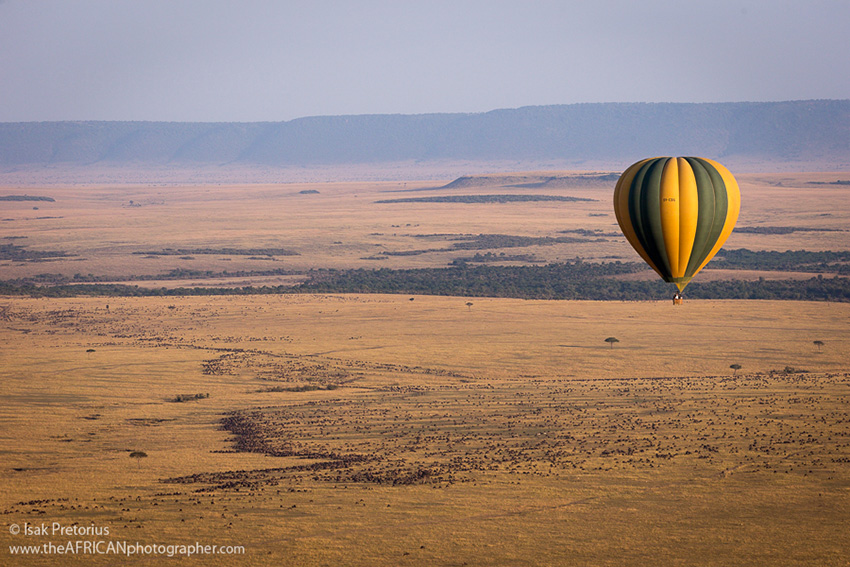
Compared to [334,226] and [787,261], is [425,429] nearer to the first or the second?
[787,261]

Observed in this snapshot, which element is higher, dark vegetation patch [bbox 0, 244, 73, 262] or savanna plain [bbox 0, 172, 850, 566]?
dark vegetation patch [bbox 0, 244, 73, 262]

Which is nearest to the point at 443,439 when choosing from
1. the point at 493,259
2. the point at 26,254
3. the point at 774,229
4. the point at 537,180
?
the point at 493,259

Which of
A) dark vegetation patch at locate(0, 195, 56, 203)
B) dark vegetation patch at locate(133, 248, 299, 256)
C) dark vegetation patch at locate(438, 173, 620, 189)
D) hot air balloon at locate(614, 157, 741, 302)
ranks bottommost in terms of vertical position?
dark vegetation patch at locate(133, 248, 299, 256)

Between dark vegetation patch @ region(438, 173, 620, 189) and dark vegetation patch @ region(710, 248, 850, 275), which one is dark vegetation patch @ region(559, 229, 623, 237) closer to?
dark vegetation patch @ region(710, 248, 850, 275)

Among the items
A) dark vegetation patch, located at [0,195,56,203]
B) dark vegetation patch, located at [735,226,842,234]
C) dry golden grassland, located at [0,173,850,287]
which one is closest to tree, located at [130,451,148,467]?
dry golden grassland, located at [0,173,850,287]

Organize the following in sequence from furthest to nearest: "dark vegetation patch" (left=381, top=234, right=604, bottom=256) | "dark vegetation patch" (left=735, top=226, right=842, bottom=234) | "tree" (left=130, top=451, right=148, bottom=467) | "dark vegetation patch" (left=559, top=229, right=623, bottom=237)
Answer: "dark vegetation patch" (left=735, top=226, right=842, bottom=234) < "dark vegetation patch" (left=559, top=229, right=623, bottom=237) < "dark vegetation patch" (left=381, top=234, right=604, bottom=256) < "tree" (left=130, top=451, right=148, bottom=467)

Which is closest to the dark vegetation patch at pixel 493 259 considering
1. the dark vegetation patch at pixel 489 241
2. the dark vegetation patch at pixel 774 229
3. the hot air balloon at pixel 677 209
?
the dark vegetation patch at pixel 489 241

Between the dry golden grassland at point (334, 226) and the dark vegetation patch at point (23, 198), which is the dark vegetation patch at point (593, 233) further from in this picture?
the dark vegetation patch at point (23, 198)
